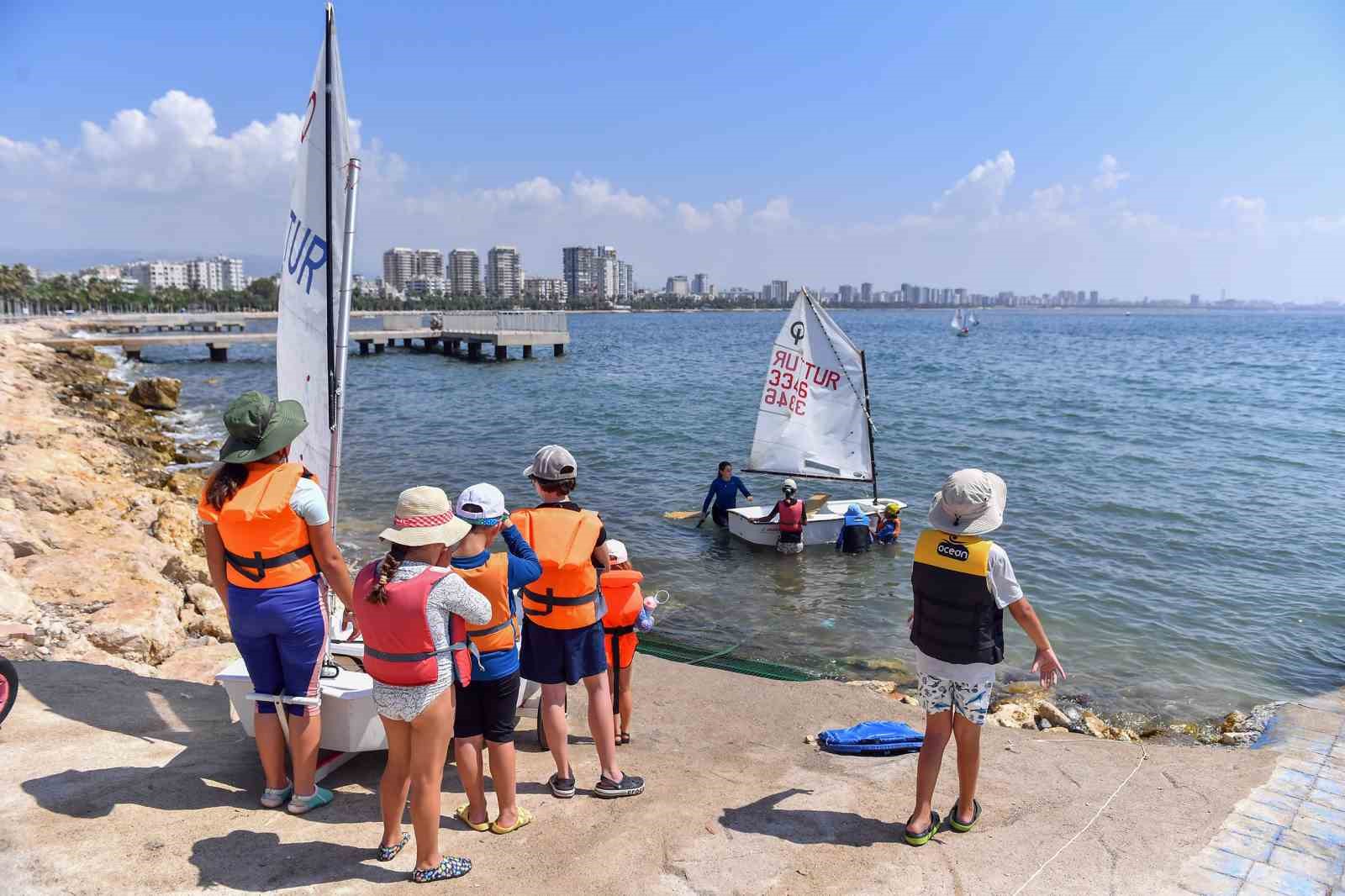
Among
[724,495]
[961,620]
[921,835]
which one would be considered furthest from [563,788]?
[724,495]

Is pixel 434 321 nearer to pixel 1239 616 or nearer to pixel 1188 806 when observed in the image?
pixel 1239 616

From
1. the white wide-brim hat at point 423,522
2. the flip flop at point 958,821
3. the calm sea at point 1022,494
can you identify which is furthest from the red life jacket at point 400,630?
the calm sea at point 1022,494

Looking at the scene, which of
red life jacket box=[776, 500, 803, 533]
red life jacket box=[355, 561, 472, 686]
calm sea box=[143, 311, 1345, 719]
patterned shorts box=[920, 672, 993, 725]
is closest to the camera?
red life jacket box=[355, 561, 472, 686]

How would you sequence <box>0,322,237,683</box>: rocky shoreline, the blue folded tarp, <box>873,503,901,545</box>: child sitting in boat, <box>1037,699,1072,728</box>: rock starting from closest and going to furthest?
the blue folded tarp, <box>0,322,237,683</box>: rocky shoreline, <box>1037,699,1072,728</box>: rock, <box>873,503,901,545</box>: child sitting in boat

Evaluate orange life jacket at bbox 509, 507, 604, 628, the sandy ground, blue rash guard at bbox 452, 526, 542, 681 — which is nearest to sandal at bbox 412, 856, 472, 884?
the sandy ground

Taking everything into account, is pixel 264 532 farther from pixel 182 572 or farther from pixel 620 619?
pixel 182 572

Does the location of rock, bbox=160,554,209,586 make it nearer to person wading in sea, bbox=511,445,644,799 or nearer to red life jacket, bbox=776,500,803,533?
person wading in sea, bbox=511,445,644,799

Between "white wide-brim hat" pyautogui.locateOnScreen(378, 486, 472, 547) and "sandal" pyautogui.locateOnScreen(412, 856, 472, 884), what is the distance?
147 cm

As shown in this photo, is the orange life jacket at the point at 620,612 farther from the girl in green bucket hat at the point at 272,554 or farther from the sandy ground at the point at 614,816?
the girl in green bucket hat at the point at 272,554

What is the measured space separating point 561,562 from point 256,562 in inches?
55.3

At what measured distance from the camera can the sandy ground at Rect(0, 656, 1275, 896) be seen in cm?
377

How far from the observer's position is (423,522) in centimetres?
349

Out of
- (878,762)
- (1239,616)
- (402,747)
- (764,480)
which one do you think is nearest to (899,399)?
(764,480)

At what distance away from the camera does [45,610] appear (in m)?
6.50
